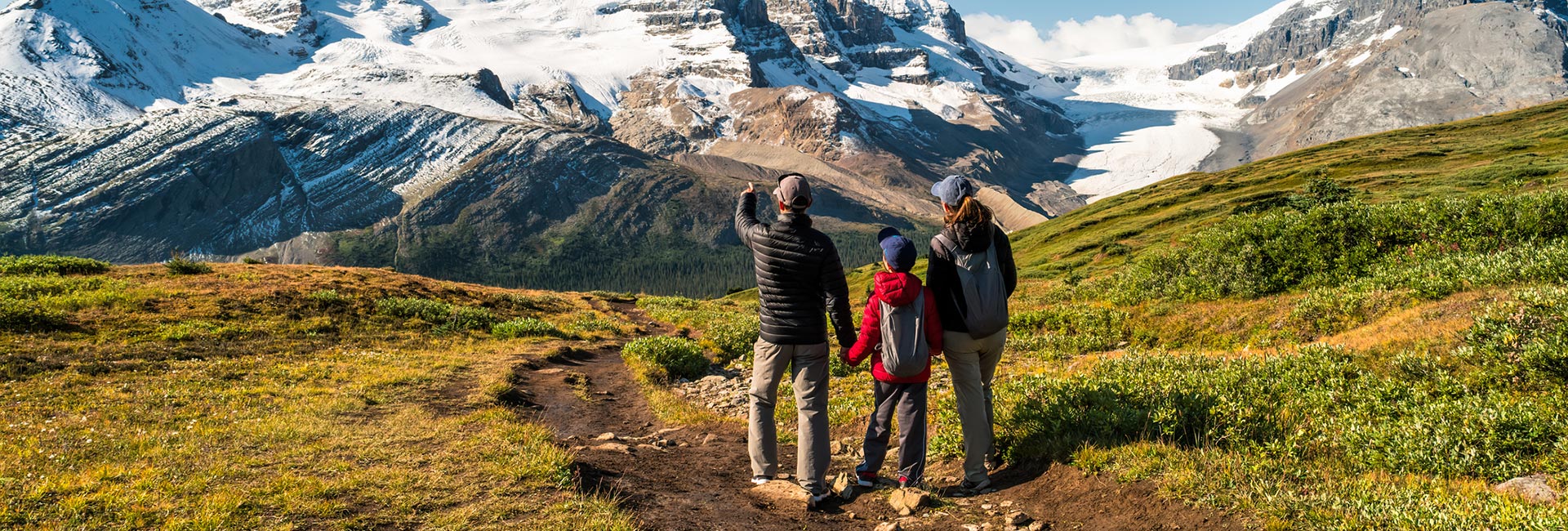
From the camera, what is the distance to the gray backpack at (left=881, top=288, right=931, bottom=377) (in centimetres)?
874

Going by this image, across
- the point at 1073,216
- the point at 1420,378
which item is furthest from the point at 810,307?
the point at 1073,216

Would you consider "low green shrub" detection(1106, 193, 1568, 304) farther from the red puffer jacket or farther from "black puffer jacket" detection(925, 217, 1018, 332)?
the red puffer jacket

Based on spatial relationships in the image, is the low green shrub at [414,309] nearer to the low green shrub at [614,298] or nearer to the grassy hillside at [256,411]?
the grassy hillside at [256,411]

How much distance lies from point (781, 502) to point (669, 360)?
473 inches

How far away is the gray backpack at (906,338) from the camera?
874cm

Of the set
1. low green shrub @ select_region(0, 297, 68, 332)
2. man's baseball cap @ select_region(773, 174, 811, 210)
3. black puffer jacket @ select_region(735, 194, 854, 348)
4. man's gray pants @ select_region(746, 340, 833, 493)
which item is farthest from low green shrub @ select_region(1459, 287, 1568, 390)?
low green shrub @ select_region(0, 297, 68, 332)

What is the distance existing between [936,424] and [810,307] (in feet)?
11.3

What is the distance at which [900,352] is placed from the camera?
8.74 m

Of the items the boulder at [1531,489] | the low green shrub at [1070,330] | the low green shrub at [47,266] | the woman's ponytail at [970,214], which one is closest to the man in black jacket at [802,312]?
the woman's ponytail at [970,214]

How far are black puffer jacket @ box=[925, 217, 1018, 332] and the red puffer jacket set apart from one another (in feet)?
0.39

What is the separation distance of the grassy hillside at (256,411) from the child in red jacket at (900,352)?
132 inches

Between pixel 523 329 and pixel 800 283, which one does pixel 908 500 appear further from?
pixel 523 329

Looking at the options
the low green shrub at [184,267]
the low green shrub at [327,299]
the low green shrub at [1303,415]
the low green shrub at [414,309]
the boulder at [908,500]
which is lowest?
the low green shrub at [414,309]

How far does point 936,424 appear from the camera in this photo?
11.3 m
